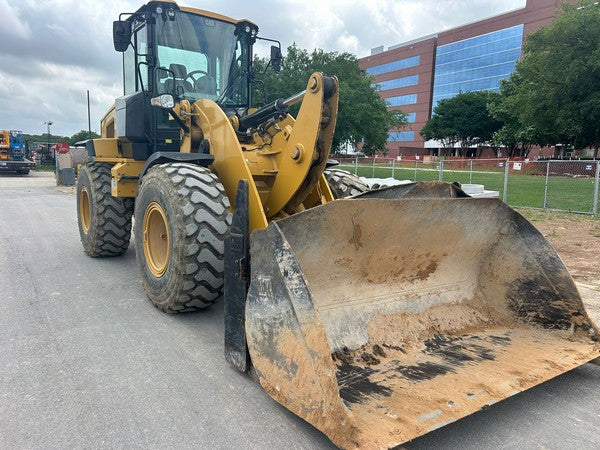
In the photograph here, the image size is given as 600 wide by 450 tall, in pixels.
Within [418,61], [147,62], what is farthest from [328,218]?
[418,61]

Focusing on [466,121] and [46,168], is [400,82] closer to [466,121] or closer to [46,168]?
[466,121]

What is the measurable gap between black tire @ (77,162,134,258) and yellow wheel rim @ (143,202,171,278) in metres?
1.98

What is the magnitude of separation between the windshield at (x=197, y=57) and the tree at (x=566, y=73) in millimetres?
22445

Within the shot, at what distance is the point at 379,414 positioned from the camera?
2.39 m

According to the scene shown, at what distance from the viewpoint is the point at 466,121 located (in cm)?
5997

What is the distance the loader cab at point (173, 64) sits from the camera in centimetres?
516

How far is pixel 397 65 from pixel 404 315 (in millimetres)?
94150

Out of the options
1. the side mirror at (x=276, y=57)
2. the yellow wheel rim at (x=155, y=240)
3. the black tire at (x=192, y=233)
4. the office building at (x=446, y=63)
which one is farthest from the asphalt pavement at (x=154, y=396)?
the office building at (x=446, y=63)

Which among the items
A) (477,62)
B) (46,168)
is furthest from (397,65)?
(46,168)

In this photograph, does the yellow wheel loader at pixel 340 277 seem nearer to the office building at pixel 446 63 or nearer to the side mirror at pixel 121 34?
the side mirror at pixel 121 34

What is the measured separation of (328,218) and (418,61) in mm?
91366

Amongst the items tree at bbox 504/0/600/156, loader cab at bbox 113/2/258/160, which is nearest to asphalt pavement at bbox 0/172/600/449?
loader cab at bbox 113/2/258/160

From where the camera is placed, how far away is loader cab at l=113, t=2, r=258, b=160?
516 centimetres

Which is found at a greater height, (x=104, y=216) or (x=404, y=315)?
(x=104, y=216)
